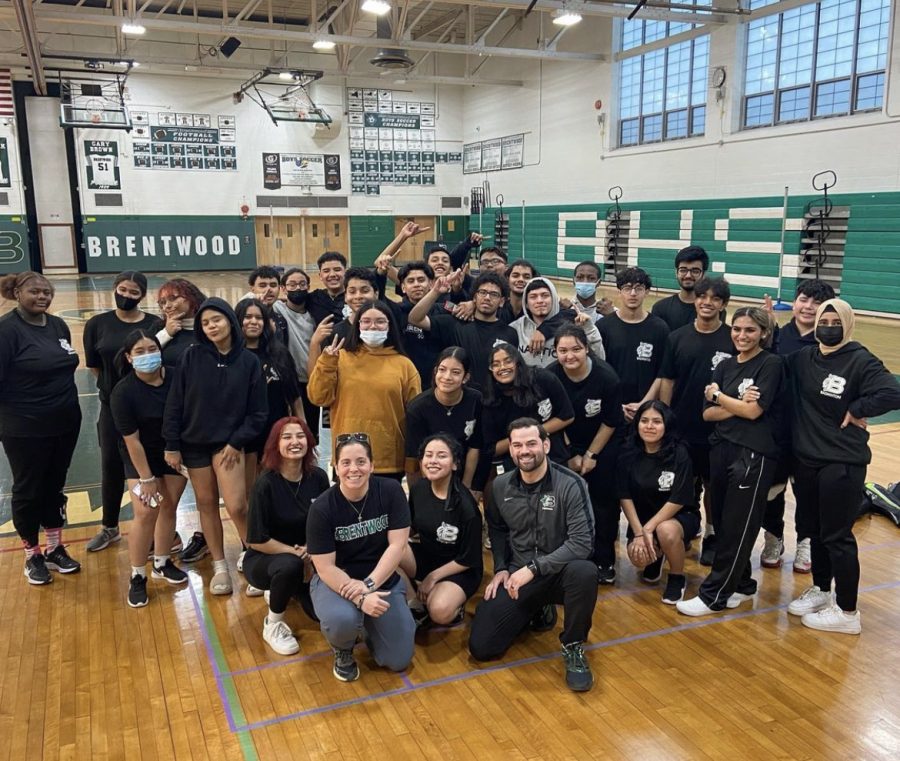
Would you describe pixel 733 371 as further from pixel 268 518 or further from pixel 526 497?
pixel 268 518

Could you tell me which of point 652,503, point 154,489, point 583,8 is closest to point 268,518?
point 154,489

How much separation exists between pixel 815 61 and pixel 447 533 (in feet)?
50.3

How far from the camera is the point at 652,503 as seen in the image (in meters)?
4.59

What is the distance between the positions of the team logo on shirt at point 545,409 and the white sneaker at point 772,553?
5.82ft

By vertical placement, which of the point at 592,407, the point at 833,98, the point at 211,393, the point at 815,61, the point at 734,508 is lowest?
the point at 734,508

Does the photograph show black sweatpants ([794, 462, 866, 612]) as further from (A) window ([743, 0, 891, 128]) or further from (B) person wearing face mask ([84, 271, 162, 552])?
(A) window ([743, 0, 891, 128])

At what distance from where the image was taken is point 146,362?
14.1 ft

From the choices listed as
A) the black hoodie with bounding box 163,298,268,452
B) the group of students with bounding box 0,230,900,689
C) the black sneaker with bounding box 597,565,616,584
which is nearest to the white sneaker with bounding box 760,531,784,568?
the group of students with bounding box 0,230,900,689

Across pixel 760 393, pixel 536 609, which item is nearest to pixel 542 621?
pixel 536 609

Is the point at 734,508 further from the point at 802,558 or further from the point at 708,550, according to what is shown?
the point at 802,558

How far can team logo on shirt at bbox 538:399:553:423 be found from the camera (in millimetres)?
4508

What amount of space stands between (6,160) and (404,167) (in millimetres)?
13088

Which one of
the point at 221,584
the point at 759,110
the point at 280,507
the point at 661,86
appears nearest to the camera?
the point at 280,507

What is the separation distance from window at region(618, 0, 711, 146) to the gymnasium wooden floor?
16243mm
